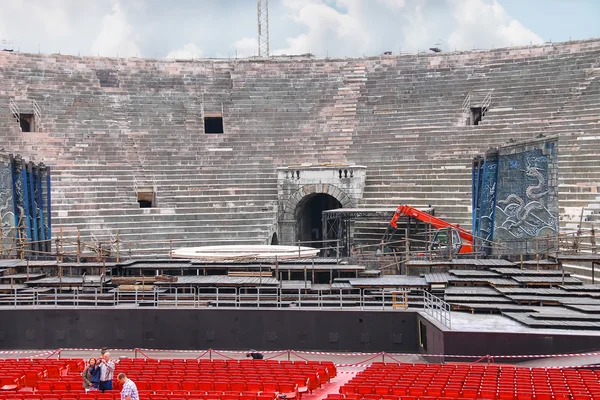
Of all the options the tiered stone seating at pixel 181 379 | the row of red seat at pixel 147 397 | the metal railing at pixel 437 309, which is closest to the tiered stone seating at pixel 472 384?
the tiered stone seating at pixel 181 379

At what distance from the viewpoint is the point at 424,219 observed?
1228 inches

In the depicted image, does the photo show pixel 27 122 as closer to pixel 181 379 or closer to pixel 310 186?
pixel 310 186

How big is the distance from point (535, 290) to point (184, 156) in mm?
21787

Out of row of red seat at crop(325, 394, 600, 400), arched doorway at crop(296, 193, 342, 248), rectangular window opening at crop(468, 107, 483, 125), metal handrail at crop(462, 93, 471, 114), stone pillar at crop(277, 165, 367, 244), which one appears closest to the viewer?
row of red seat at crop(325, 394, 600, 400)

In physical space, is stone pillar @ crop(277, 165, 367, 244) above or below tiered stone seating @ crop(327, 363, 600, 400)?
above

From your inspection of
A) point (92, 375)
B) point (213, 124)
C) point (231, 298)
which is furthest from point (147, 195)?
point (92, 375)

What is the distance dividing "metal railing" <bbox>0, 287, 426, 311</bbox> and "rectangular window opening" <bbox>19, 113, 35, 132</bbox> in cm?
1826

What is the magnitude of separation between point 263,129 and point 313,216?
5585 millimetres

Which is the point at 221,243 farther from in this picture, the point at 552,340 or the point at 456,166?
the point at 552,340

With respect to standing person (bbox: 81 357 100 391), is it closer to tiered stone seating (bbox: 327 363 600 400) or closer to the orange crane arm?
tiered stone seating (bbox: 327 363 600 400)

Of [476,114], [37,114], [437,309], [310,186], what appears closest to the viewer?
[437,309]

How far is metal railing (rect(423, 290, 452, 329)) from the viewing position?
17970 mm

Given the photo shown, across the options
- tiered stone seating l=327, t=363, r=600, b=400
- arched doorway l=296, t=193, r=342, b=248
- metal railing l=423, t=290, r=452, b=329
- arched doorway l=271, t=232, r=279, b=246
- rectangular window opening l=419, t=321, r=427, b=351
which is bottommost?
rectangular window opening l=419, t=321, r=427, b=351

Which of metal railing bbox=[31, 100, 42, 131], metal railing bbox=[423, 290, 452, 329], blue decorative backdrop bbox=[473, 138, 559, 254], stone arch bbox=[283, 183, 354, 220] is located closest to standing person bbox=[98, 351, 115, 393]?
metal railing bbox=[423, 290, 452, 329]
